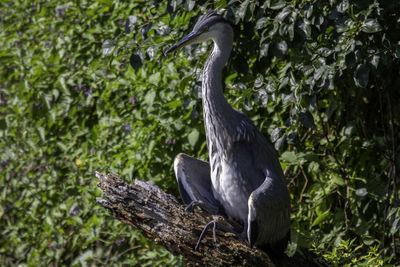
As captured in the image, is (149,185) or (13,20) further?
(13,20)

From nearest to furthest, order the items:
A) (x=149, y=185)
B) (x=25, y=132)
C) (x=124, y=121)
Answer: (x=149, y=185) < (x=124, y=121) < (x=25, y=132)

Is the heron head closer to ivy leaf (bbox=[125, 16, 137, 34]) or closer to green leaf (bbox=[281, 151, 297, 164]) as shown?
ivy leaf (bbox=[125, 16, 137, 34])

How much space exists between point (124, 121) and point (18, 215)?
1570 millimetres

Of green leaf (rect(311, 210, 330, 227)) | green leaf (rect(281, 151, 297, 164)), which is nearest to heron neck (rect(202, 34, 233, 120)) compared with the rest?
green leaf (rect(281, 151, 297, 164))

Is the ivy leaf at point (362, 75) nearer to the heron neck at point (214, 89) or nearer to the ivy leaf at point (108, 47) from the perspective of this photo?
the heron neck at point (214, 89)

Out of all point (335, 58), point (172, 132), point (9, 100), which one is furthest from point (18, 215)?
point (335, 58)

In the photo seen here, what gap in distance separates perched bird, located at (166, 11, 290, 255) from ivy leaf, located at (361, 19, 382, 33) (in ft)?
2.38

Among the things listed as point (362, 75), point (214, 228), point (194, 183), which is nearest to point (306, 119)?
point (362, 75)

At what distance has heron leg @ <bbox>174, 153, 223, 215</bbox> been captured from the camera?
3244 mm

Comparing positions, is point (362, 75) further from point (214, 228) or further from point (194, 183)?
point (214, 228)

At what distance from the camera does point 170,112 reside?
4363 millimetres

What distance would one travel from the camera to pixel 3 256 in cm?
568

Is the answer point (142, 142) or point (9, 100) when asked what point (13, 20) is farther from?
point (142, 142)

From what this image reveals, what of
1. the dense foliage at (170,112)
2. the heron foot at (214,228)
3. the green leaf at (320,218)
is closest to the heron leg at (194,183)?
the heron foot at (214,228)
